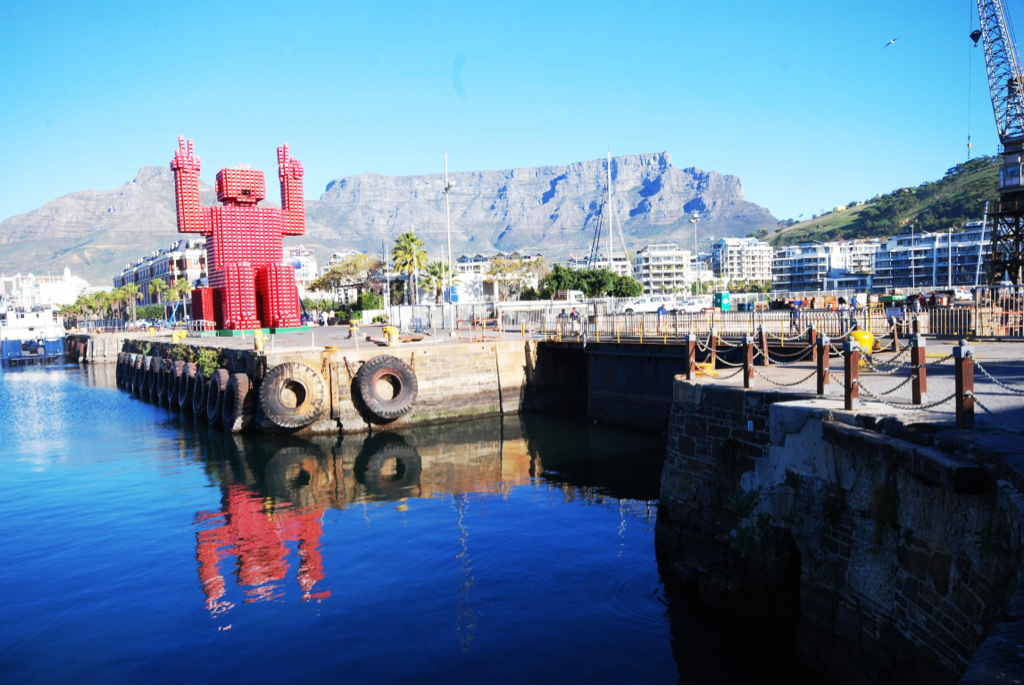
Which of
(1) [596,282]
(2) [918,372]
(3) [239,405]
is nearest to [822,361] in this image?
(2) [918,372]

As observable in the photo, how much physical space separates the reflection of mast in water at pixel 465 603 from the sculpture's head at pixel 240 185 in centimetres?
4138

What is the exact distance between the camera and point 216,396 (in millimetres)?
34531

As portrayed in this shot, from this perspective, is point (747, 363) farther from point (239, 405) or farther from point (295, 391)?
point (239, 405)

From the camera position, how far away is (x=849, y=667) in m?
9.56

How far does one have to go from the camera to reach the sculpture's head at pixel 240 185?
51.2 m

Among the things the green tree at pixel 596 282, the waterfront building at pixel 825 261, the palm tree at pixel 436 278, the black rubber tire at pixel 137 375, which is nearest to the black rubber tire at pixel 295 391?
the black rubber tire at pixel 137 375

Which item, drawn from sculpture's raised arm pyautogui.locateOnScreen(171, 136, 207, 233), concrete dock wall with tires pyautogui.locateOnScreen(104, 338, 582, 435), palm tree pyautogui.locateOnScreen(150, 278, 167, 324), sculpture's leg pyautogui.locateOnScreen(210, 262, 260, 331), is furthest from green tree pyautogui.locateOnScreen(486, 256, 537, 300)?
palm tree pyautogui.locateOnScreen(150, 278, 167, 324)

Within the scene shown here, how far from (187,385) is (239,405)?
1073 centimetres

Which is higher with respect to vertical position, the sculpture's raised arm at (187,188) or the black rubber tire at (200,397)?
the sculpture's raised arm at (187,188)

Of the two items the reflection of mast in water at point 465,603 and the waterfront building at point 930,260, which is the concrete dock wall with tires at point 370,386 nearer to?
the reflection of mast in water at point 465,603

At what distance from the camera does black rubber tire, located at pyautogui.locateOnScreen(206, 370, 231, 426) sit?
33.9 meters

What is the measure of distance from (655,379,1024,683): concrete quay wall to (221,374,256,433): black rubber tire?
73.1ft

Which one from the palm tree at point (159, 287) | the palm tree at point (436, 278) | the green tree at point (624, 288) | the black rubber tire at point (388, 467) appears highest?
the palm tree at point (159, 287)

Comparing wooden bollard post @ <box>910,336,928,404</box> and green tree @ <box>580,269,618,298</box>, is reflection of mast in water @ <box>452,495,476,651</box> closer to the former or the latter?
wooden bollard post @ <box>910,336,928,404</box>
